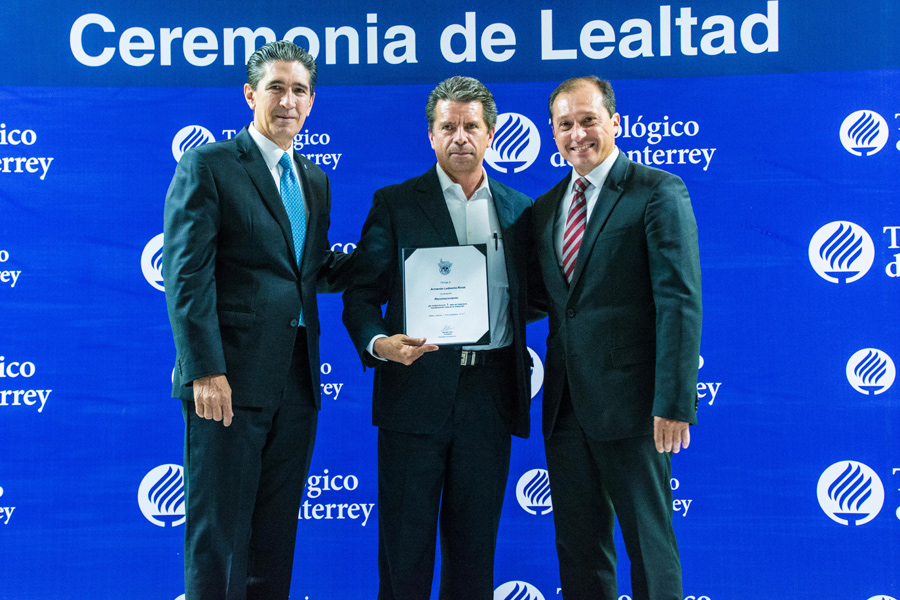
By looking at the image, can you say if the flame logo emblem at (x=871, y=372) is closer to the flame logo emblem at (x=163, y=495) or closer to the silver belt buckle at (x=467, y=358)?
the silver belt buckle at (x=467, y=358)

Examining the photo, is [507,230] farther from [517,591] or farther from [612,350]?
[517,591]

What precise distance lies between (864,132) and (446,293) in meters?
2.26

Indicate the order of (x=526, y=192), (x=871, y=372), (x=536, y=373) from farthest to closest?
(x=536, y=373), (x=526, y=192), (x=871, y=372)

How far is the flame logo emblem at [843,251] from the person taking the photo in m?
3.06

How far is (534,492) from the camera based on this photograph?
3176 mm

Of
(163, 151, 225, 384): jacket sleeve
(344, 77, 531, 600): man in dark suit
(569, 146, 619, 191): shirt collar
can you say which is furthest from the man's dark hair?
(163, 151, 225, 384): jacket sleeve

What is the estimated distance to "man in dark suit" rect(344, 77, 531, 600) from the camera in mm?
2248

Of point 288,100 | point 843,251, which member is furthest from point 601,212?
point 843,251

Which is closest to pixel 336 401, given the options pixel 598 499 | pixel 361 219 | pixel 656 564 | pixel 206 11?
pixel 361 219

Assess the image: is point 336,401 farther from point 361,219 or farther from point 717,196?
point 717,196

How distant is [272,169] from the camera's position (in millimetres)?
2312

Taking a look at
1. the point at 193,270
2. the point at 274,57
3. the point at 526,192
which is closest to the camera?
the point at 193,270

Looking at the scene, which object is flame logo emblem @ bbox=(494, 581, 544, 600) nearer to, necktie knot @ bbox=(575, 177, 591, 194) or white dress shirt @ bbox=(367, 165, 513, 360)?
white dress shirt @ bbox=(367, 165, 513, 360)

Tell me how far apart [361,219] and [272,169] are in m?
0.90
